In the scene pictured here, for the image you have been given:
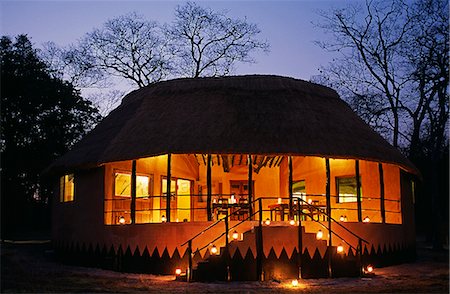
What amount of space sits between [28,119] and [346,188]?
20.9m

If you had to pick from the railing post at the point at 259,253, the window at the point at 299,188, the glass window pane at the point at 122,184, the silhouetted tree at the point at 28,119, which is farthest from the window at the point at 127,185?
the silhouetted tree at the point at 28,119

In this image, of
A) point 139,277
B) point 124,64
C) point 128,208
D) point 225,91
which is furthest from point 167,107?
point 124,64

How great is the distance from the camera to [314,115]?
60.8ft

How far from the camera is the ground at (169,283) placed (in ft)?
39.4

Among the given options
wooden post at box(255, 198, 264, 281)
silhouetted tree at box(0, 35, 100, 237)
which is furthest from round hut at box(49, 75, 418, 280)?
silhouetted tree at box(0, 35, 100, 237)

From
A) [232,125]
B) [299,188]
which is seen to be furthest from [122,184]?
[299,188]

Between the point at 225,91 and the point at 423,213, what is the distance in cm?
2818

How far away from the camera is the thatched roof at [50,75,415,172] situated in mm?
16250

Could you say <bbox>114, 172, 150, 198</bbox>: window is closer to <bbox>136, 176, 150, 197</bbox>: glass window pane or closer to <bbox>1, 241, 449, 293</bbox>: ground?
<bbox>136, 176, 150, 197</bbox>: glass window pane

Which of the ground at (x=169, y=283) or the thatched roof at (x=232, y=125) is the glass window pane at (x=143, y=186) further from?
the ground at (x=169, y=283)

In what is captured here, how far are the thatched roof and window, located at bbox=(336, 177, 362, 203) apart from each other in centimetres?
255

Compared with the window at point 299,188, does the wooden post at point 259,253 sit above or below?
below

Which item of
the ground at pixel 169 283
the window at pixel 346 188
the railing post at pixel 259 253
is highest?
the window at pixel 346 188

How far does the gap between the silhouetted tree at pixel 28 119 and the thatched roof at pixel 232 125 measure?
13929 mm
